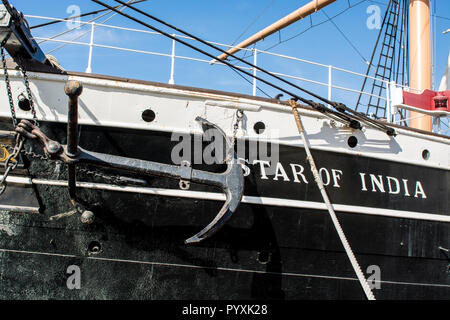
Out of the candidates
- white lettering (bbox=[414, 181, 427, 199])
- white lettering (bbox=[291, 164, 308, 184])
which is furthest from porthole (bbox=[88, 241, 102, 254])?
white lettering (bbox=[414, 181, 427, 199])

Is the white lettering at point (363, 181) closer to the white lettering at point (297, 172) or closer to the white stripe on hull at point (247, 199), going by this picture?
the white stripe on hull at point (247, 199)

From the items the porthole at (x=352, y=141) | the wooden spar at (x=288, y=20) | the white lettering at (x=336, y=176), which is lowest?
the white lettering at (x=336, y=176)

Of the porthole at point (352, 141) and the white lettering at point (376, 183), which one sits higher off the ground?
the porthole at point (352, 141)

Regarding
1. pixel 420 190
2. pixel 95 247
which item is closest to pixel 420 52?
pixel 420 190

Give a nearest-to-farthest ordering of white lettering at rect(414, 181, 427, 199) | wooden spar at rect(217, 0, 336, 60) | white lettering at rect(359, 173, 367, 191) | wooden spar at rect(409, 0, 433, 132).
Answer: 1. white lettering at rect(359, 173, 367, 191)
2. white lettering at rect(414, 181, 427, 199)
3. wooden spar at rect(409, 0, 433, 132)
4. wooden spar at rect(217, 0, 336, 60)

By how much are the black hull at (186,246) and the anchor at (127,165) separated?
52 cm

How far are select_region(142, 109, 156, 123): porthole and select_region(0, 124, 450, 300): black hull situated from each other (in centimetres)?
19

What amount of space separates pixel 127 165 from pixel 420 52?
23.7 ft

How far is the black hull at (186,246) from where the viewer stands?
457 cm

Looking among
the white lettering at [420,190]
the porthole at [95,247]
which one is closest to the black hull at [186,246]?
the porthole at [95,247]

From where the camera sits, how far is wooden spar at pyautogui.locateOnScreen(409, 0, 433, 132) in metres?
8.64

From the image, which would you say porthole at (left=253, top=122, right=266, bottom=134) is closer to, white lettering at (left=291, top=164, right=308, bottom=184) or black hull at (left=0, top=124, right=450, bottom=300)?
black hull at (left=0, top=124, right=450, bottom=300)

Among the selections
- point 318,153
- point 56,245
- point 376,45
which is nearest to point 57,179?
point 56,245

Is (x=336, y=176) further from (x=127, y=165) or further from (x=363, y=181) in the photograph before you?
(x=127, y=165)
